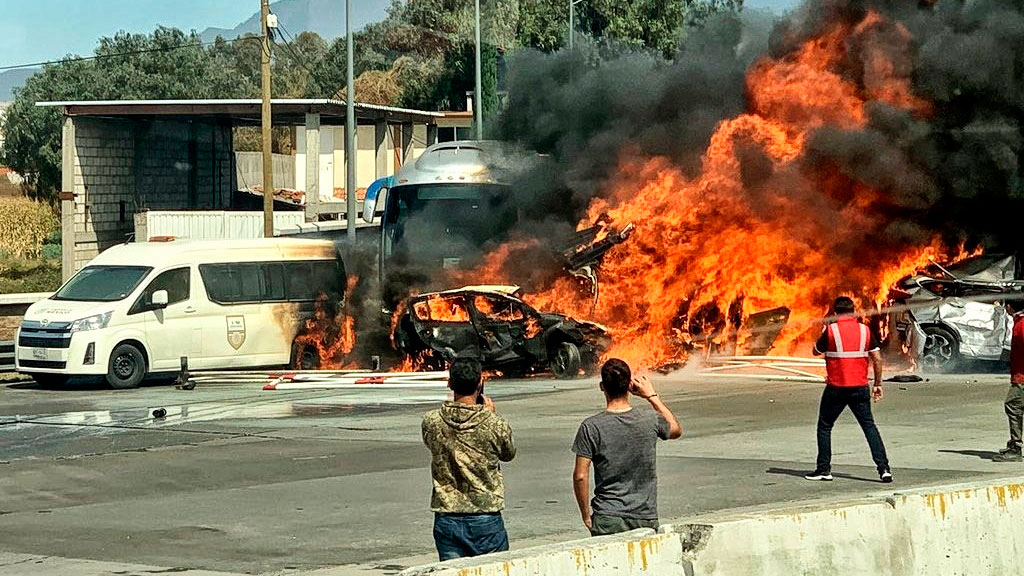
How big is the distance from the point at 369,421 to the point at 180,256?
6.97 m

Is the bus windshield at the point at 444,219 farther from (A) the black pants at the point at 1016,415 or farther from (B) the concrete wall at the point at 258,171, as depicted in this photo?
(B) the concrete wall at the point at 258,171

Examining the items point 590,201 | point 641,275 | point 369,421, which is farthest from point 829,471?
point 590,201

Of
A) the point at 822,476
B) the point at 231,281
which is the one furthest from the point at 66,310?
the point at 822,476

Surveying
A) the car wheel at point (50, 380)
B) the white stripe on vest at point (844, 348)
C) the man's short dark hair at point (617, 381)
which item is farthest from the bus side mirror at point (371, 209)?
the man's short dark hair at point (617, 381)

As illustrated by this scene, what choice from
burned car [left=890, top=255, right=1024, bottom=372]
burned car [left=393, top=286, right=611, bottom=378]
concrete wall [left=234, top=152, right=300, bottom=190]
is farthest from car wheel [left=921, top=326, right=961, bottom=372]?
concrete wall [left=234, top=152, right=300, bottom=190]

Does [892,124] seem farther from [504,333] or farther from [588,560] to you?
[588,560]

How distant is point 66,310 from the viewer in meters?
22.2

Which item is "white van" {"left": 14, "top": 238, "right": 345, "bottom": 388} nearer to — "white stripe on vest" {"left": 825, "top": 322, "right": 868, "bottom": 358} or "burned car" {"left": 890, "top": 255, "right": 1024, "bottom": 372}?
"burned car" {"left": 890, "top": 255, "right": 1024, "bottom": 372}

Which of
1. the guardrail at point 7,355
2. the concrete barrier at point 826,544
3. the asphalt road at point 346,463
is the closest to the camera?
the concrete barrier at point 826,544

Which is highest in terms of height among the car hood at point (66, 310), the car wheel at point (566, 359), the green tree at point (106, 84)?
the green tree at point (106, 84)

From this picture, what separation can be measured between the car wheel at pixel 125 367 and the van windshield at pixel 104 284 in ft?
2.71

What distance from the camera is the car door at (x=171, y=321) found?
2242 centimetres

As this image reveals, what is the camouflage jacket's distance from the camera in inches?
267

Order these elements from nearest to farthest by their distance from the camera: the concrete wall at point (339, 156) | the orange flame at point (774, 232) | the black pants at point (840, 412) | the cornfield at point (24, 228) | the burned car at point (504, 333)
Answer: the black pants at point (840, 412) < the burned car at point (504, 333) < the orange flame at point (774, 232) < the cornfield at point (24, 228) < the concrete wall at point (339, 156)
